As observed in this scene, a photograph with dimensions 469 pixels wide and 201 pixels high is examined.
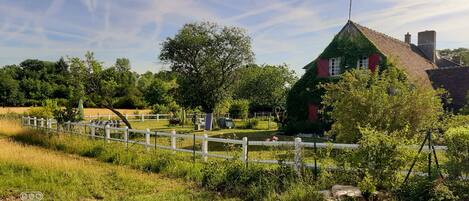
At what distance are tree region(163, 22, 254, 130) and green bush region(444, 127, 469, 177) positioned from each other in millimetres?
22905

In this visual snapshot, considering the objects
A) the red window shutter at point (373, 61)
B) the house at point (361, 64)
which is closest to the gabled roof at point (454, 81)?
the house at point (361, 64)

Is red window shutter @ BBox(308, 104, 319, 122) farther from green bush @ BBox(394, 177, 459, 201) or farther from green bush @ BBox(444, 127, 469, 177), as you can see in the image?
green bush @ BBox(444, 127, 469, 177)

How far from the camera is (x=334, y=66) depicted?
2520 cm

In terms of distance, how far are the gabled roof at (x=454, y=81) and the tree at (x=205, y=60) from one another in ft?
42.7

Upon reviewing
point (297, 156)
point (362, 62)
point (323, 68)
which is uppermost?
point (362, 62)

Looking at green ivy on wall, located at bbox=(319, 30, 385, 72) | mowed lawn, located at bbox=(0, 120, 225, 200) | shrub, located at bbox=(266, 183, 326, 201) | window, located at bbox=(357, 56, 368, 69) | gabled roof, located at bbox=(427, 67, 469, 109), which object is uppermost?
green ivy on wall, located at bbox=(319, 30, 385, 72)

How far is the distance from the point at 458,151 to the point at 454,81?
72.5 feet

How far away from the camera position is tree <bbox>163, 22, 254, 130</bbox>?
2884 cm

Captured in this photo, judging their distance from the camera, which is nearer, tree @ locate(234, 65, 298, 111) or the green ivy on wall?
the green ivy on wall

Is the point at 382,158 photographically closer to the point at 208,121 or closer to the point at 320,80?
the point at 320,80

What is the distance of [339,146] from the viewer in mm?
8766

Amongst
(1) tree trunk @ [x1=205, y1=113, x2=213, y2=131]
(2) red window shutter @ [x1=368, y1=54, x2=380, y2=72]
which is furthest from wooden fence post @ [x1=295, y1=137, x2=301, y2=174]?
(1) tree trunk @ [x1=205, y1=113, x2=213, y2=131]

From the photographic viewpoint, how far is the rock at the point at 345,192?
7.12 m

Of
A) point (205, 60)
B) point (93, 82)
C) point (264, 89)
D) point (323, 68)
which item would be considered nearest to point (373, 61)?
point (323, 68)
